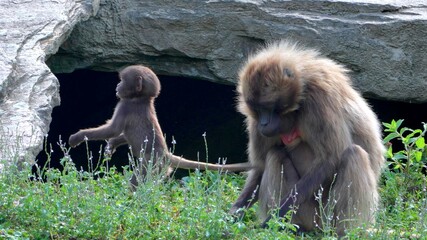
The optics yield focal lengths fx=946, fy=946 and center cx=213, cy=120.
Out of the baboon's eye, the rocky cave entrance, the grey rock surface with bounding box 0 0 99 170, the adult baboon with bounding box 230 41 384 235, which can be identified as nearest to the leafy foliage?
the adult baboon with bounding box 230 41 384 235

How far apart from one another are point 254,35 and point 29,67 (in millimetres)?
2586

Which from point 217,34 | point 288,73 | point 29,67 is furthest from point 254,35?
point 288,73

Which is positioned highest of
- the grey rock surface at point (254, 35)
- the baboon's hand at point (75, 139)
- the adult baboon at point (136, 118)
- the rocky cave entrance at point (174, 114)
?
the grey rock surface at point (254, 35)

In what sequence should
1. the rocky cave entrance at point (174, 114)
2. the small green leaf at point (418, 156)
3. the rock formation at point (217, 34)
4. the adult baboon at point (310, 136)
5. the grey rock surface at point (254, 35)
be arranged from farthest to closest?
the rocky cave entrance at point (174, 114) → the grey rock surface at point (254, 35) → the rock formation at point (217, 34) → the small green leaf at point (418, 156) → the adult baboon at point (310, 136)

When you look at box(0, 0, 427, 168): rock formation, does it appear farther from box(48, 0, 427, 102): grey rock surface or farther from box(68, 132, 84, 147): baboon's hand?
box(68, 132, 84, 147): baboon's hand

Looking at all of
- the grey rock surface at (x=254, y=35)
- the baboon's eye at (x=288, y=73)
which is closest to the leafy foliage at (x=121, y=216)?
the baboon's eye at (x=288, y=73)

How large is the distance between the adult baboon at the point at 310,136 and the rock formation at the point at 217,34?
2420 millimetres

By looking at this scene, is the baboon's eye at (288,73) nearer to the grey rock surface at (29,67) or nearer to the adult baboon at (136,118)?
the adult baboon at (136,118)

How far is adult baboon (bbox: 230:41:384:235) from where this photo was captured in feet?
23.4

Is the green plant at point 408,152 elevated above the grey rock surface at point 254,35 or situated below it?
below

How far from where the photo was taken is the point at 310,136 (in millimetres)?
7180

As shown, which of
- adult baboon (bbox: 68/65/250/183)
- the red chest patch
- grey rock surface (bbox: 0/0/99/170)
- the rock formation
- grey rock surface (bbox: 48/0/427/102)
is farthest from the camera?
grey rock surface (bbox: 48/0/427/102)

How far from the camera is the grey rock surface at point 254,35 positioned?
9.76m

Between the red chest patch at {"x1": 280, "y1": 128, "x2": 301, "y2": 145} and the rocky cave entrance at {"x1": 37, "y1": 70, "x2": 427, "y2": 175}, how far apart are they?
449cm
